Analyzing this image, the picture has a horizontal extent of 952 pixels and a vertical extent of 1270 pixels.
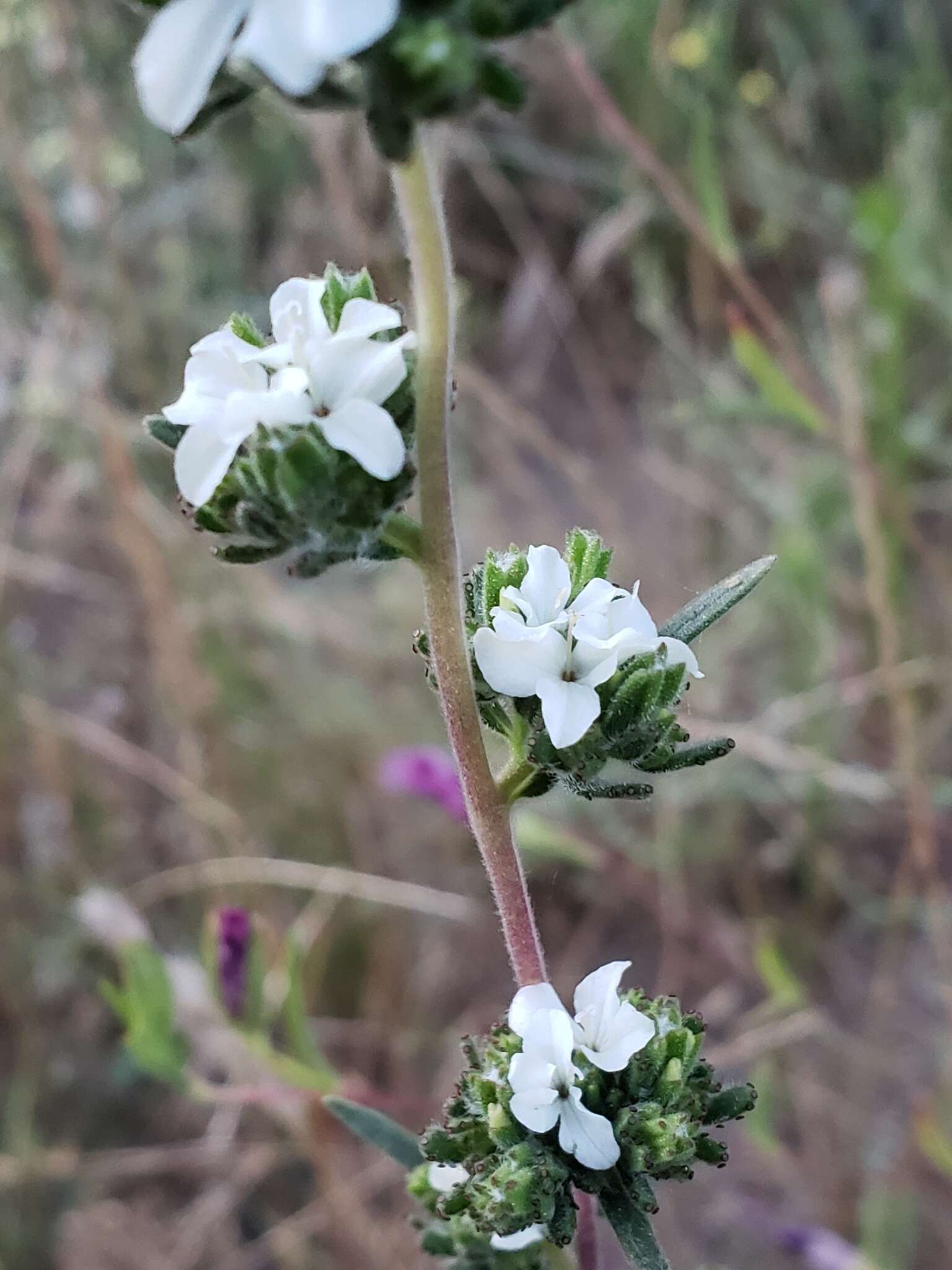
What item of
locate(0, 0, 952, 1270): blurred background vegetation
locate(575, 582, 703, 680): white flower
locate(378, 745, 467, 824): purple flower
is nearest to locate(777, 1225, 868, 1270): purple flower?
locate(0, 0, 952, 1270): blurred background vegetation

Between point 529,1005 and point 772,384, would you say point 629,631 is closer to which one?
point 529,1005

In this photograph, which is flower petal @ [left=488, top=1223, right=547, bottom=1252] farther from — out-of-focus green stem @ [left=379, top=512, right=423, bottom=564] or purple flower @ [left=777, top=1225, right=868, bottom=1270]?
purple flower @ [left=777, top=1225, right=868, bottom=1270]

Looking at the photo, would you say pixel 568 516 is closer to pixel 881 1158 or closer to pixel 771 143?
pixel 771 143

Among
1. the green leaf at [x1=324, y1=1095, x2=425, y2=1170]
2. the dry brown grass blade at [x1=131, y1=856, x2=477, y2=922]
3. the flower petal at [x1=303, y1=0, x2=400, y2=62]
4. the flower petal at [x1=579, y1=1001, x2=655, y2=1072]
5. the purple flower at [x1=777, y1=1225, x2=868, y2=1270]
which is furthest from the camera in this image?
the dry brown grass blade at [x1=131, y1=856, x2=477, y2=922]

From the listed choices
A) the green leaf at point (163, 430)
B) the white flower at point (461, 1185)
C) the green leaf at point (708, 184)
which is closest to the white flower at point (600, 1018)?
the white flower at point (461, 1185)

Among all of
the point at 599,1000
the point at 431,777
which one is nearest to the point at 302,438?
the point at 599,1000

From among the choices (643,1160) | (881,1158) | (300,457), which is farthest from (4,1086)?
(300,457)
